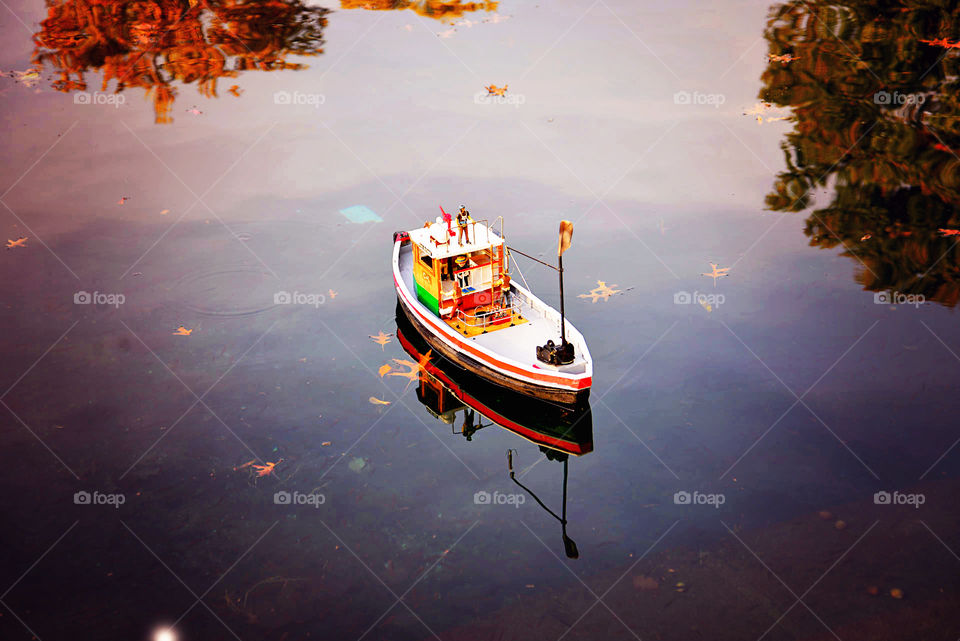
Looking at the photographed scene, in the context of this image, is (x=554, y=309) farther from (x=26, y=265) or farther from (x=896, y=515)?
(x=26, y=265)

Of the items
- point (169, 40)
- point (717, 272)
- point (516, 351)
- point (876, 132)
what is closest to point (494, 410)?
point (516, 351)

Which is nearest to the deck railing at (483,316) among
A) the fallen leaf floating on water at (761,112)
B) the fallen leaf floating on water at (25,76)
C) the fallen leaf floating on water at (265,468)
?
the fallen leaf floating on water at (265,468)

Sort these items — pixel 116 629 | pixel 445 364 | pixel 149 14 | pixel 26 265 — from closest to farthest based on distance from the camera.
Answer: pixel 116 629 → pixel 445 364 → pixel 26 265 → pixel 149 14

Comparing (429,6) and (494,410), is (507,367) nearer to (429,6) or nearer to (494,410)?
(494,410)

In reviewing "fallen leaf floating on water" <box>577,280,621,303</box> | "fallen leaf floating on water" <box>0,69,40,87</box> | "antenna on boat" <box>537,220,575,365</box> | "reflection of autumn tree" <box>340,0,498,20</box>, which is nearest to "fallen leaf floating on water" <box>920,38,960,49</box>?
"reflection of autumn tree" <box>340,0,498,20</box>

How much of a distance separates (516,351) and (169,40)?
29.2 meters

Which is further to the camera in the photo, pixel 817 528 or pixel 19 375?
pixel 19 375

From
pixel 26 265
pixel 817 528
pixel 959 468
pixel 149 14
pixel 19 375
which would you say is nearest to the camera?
pixel 817 528

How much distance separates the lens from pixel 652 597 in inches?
583

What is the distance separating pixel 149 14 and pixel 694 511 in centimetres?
3912

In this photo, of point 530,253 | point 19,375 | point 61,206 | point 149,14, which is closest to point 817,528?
point 530,253

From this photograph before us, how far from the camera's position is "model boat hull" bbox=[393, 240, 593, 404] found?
19.4 meters

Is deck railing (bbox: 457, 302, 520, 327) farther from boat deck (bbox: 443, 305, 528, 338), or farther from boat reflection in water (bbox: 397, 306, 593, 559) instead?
boat reflection in water (bbox: 397, 306, 593, 559)

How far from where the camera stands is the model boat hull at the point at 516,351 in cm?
1936
